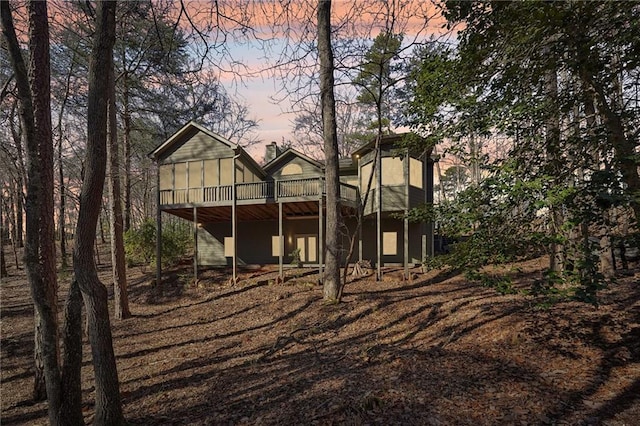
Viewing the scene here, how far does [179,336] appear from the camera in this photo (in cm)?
951

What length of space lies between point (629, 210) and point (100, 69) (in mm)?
6668

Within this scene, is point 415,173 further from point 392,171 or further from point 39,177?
point 39,177

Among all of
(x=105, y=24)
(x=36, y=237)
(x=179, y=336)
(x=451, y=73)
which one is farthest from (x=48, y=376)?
(x=451, y=73)

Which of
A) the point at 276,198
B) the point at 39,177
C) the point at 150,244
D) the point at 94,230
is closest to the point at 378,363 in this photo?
the point at 94,230

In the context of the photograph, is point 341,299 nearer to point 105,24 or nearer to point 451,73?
point 451,73

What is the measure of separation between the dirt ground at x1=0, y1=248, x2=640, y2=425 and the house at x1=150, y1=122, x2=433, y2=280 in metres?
5.33

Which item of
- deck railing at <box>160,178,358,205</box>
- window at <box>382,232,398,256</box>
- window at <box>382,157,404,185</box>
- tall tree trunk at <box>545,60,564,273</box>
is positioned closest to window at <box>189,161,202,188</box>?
deck railing at <box>160,178,358,205</box>

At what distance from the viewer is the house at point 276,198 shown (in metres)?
15.6

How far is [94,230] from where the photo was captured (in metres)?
4.34

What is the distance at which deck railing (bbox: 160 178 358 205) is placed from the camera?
1532 cm

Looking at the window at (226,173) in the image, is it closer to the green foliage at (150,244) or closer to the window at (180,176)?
the window at (180,176)

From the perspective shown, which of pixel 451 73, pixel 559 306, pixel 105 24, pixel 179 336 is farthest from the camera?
pixel 179 336

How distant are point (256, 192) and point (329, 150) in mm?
6702

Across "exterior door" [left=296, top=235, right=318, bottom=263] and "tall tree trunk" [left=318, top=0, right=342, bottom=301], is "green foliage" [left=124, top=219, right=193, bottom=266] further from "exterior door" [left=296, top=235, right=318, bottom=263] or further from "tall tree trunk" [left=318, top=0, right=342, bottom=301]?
"tall tree trunk" [left=318, top=0, right=342, bottom=301]
